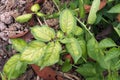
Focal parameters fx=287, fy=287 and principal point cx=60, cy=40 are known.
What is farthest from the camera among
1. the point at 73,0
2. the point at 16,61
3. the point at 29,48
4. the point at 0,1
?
the point at 0,1

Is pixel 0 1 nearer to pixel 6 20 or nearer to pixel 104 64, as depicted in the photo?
pixel 6 20

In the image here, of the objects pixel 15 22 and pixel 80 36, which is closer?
pixel 80 36

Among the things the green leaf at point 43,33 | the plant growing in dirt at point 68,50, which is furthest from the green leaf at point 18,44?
the green leaf at point 43,33

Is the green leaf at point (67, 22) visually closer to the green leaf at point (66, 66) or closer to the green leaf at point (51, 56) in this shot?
the green leaf at point (51, 56)

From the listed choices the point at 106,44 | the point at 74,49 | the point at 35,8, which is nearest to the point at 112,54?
the point at 106,44

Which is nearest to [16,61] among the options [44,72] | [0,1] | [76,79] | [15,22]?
[44,72]

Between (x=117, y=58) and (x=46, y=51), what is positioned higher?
(x=46, y=51)
